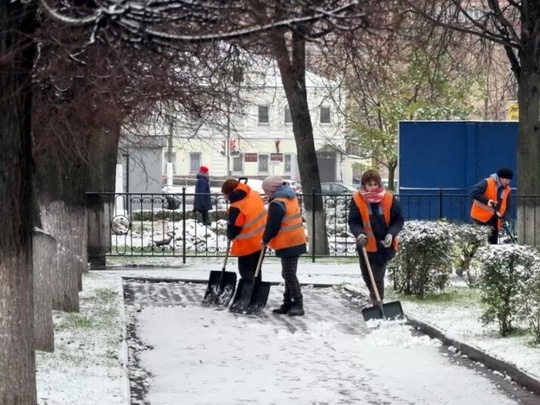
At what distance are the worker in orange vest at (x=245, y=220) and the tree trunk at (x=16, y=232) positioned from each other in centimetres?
733

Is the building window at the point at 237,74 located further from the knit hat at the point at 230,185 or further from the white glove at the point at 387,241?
the white glove at the point at 387,241

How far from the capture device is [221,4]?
6.17 meters

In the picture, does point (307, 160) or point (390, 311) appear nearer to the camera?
point (390, 311)

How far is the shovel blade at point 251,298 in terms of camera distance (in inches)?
553

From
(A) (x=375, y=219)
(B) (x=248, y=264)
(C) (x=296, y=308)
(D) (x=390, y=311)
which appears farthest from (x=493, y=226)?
(D) (x=390, y=311)

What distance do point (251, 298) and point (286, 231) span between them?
103cm

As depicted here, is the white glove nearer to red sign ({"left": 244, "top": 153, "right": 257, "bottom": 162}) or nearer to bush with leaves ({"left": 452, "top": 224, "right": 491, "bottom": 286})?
bush with leaves ({"left": 452, "top": 224, "right": 491, "bottom": 286})

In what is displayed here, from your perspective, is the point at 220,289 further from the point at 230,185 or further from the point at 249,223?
the point at 230,185

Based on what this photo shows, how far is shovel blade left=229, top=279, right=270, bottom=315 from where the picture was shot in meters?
14.0

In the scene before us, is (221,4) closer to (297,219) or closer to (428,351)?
(428,351)

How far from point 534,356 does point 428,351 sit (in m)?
1.45

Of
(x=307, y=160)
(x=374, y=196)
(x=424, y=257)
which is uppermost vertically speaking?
(x=307, y=160)

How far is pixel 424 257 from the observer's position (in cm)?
1439

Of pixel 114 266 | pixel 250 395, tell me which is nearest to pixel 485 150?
pixel 114 266
